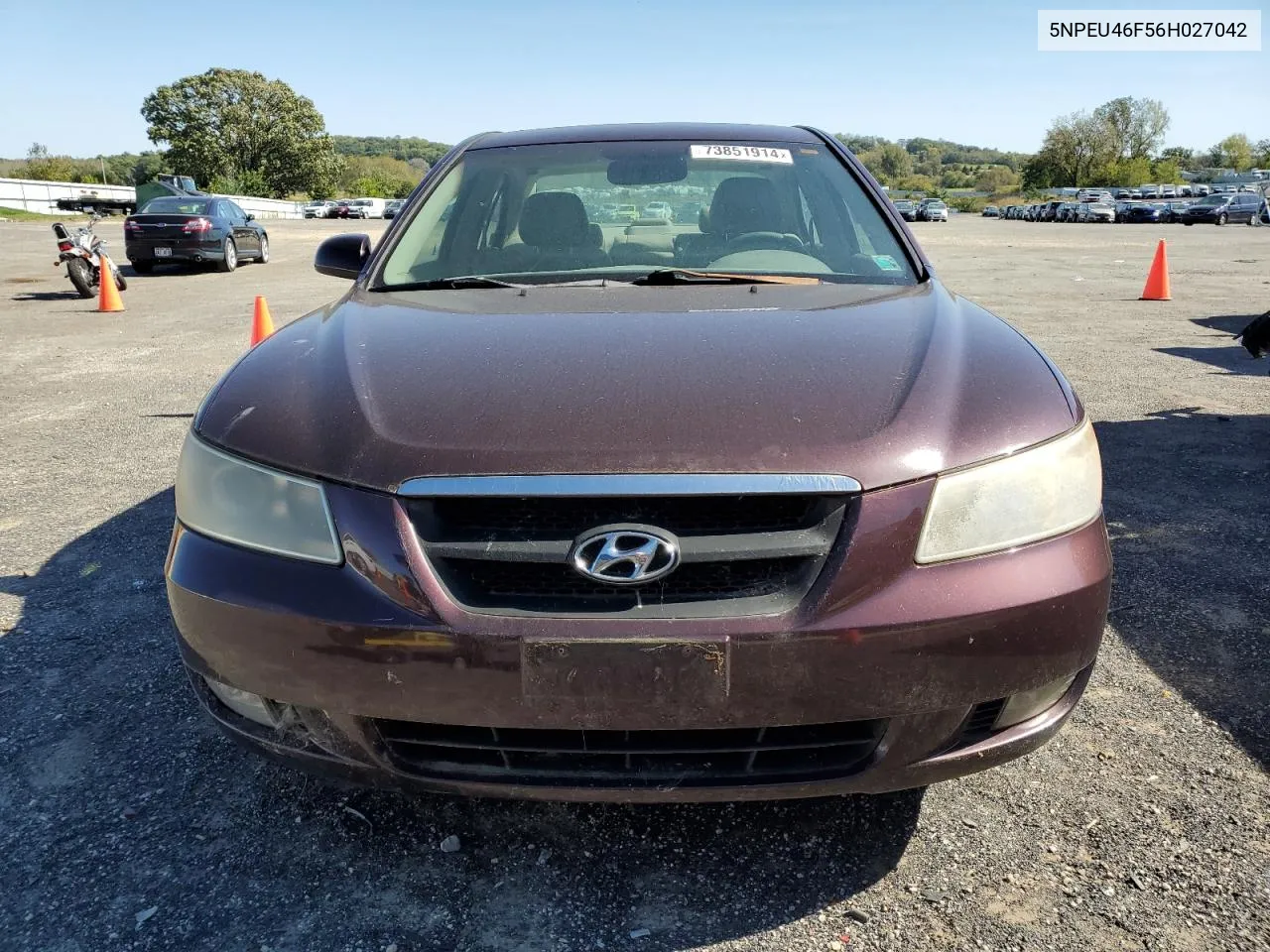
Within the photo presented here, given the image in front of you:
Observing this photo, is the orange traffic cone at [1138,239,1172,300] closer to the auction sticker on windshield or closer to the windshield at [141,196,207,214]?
the auction sticker on windshield

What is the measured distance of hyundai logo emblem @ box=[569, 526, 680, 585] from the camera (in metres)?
1.66

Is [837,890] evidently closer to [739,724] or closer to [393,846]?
[739,724]

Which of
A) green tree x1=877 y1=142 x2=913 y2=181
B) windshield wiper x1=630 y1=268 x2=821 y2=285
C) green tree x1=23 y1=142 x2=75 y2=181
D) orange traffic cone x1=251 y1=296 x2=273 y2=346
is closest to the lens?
windshield wiper x1=630 y1=268 x2=821 y2=285

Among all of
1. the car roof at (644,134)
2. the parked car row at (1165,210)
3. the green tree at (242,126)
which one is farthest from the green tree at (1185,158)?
the car roof at (644,134)

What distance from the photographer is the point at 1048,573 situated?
5.82 feet

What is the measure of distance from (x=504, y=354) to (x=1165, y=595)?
8.14 ft

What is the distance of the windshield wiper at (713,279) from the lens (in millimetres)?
2805

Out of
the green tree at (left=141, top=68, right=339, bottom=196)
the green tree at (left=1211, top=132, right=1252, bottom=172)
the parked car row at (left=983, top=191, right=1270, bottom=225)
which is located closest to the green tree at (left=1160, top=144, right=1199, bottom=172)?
the green tree at (left=1211, top=132, right=1252, bottom=172)

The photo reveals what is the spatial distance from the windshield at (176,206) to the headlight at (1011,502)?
18.2 metres

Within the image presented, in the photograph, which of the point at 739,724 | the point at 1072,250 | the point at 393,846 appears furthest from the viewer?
the point at 1072,250

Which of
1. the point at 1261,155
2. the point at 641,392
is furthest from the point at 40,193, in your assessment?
the point at 1261,155

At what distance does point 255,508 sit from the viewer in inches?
73.2

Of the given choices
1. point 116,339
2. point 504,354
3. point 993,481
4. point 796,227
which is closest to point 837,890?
point 993,481

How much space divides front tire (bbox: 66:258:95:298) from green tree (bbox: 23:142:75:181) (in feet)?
224
